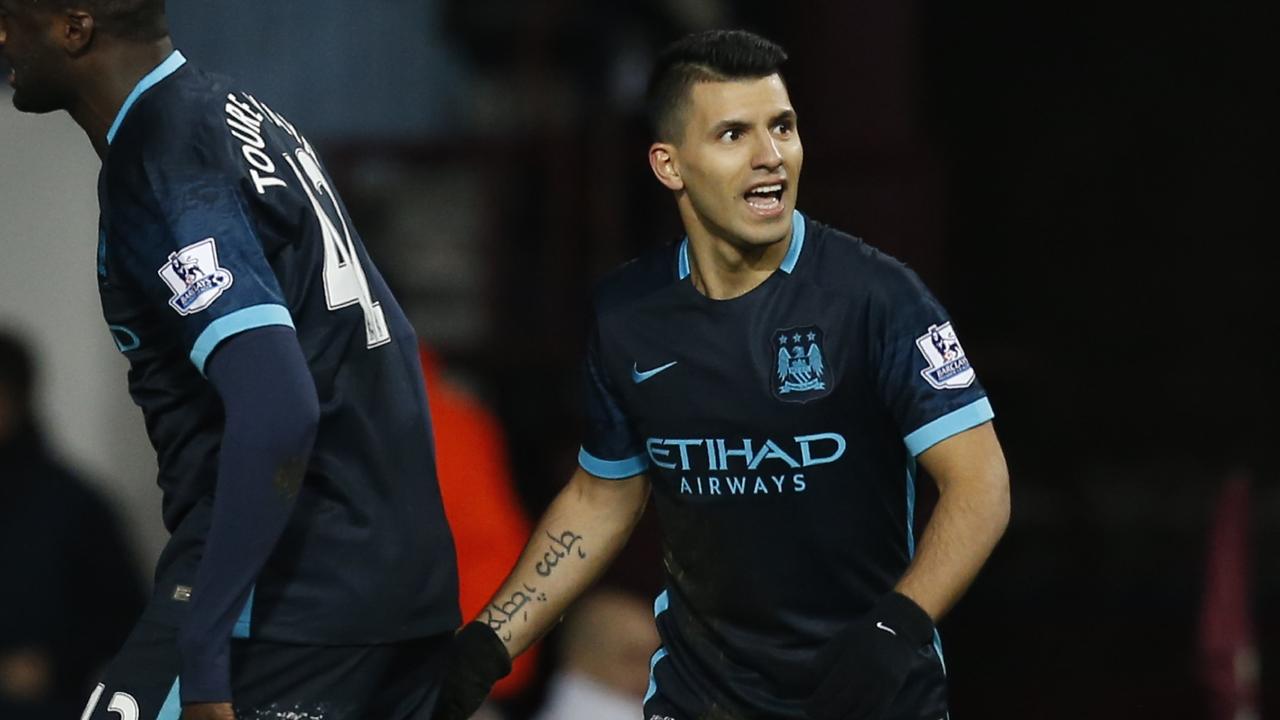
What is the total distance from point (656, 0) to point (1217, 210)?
2221mm

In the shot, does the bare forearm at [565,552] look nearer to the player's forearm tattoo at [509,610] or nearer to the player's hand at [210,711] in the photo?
the player's forearm tattoo at [509,610]

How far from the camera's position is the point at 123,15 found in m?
3.04

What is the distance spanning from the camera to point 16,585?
537 centimetres

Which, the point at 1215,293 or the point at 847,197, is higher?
the point at 847,197

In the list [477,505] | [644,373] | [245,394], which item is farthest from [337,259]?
[477,505]

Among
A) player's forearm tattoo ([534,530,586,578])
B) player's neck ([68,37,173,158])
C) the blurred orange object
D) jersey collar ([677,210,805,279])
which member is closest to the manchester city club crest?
jersey collar ([677,210,805,279])

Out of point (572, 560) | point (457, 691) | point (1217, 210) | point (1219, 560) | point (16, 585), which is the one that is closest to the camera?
point (457, 691)

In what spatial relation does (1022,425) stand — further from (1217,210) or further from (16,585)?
(16,585)

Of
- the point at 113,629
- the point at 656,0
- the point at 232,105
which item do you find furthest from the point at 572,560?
the point at 656,0

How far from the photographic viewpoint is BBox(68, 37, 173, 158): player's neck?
304 centimetres

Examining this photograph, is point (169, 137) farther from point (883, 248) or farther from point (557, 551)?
point (883, 248)

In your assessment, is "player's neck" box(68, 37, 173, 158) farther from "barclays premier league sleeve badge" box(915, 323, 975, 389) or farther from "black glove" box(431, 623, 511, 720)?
"barclays premier league sleeve badge" box(915, 323, 975, 389)

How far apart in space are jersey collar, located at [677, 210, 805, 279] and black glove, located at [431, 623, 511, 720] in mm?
738

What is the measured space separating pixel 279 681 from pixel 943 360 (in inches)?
47.5
